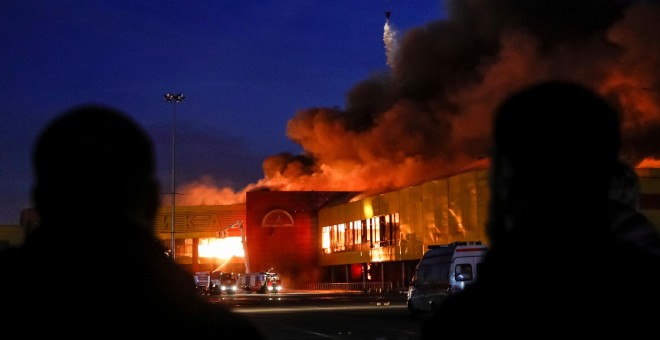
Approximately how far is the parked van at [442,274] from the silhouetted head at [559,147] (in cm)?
2062

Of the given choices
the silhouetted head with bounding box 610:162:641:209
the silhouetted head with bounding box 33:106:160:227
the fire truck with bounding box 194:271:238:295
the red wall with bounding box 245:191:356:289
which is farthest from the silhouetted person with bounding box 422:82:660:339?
the red wall with bounding box 245:191:356:289

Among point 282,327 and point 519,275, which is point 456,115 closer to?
point 282,327

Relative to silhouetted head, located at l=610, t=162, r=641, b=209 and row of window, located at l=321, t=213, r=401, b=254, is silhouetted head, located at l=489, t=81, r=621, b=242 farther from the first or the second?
row of window, located at l=321, t=213, r=401, b=254

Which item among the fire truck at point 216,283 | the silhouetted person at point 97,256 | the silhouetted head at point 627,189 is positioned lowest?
the silhouetted person at point 97,256

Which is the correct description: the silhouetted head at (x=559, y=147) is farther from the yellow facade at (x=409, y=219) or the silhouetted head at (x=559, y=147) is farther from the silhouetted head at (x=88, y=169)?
the yellow facade at (x=409, y=219)

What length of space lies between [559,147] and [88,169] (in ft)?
3.70

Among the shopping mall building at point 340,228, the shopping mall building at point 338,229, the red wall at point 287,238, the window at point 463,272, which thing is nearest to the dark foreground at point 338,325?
the window at point 463,272

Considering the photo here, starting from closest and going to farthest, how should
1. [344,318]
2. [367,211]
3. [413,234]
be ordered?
[344,318], [413,234], [367,211]

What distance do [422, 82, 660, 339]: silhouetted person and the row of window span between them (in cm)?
6432

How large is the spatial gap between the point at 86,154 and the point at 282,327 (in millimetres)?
21201

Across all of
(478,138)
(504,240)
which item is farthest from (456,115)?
(504,240)

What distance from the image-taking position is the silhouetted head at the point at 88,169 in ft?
7.30

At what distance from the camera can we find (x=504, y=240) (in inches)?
92.4

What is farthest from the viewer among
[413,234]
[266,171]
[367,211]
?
[266,171]
